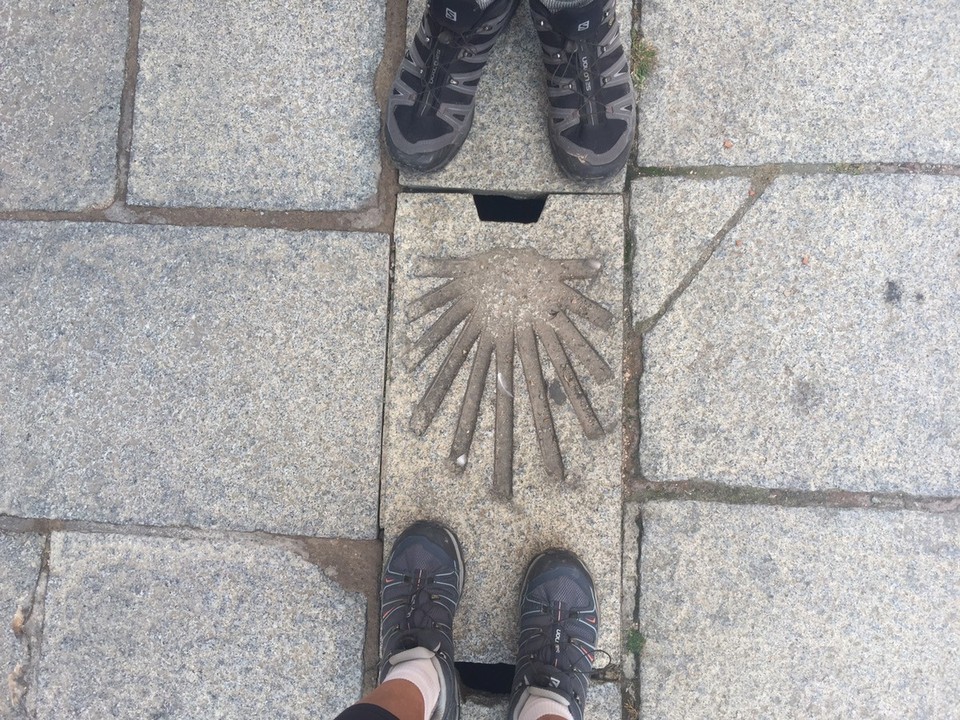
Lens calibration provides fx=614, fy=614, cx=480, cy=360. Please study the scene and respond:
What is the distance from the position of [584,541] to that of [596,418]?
33 centimetres

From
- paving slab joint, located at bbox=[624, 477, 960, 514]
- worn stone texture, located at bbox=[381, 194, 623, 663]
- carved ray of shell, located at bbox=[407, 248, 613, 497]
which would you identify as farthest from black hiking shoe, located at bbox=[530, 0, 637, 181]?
paving slab joint, located at bbox=[624, 477, 960, 514]

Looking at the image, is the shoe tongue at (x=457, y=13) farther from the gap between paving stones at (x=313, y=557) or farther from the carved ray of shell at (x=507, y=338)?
the gap between paving stones at (x=313, y=557)

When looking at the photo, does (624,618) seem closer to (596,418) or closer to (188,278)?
(596,418)

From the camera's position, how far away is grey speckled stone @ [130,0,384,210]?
5.80ft

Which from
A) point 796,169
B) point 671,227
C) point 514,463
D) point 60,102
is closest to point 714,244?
point 671,227

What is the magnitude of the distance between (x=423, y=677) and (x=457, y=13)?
161 centimetres

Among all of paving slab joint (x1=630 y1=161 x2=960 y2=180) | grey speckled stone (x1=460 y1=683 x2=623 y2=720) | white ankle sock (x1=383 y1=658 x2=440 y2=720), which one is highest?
paving slab joint (x1=630 y1=161 x2=960 y2=180)

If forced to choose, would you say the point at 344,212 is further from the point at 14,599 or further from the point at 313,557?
the point at 14,599

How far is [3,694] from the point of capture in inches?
66.9

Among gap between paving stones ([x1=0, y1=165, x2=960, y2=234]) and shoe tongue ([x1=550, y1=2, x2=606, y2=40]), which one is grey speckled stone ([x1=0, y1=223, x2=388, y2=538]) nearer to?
gap between paving stones ([x1=0, y1=165, x2=960, y2=234])

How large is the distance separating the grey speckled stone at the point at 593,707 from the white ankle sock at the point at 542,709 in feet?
0.47

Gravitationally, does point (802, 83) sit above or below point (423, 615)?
above

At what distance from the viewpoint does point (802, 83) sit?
173cm

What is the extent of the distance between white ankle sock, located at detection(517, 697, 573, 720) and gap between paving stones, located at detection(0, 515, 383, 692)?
429 millimetres
